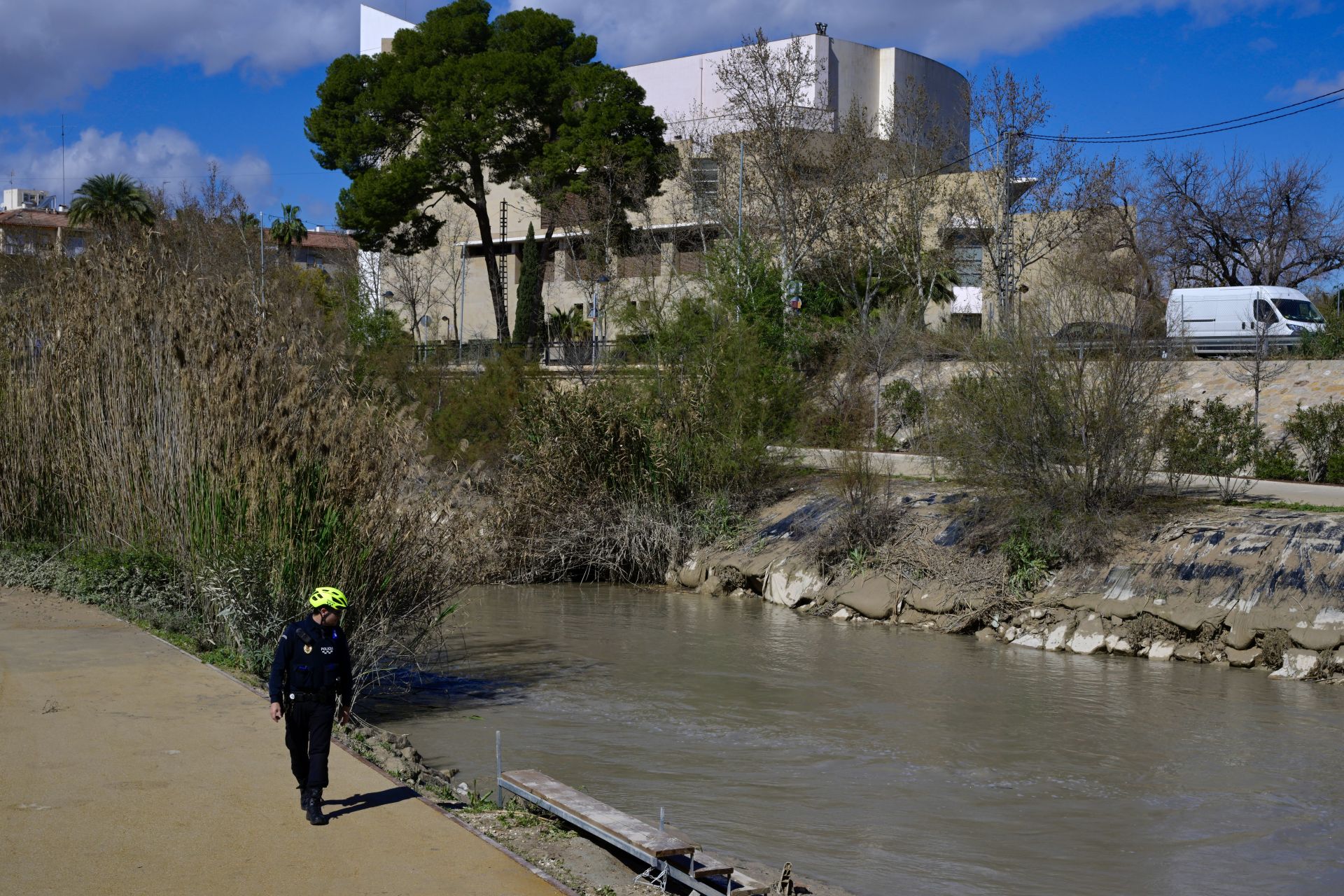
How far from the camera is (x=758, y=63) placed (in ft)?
126

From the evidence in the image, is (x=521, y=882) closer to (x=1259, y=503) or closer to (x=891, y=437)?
(x=1259, y=503)

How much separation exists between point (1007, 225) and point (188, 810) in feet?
114

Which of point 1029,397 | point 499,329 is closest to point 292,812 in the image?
point 1029,397

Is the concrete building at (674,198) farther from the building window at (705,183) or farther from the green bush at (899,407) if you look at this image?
the green bush at (899,407)

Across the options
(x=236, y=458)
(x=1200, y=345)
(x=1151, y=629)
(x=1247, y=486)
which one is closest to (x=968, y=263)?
(x=1200, y=345)

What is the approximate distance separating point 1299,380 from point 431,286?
50474mm

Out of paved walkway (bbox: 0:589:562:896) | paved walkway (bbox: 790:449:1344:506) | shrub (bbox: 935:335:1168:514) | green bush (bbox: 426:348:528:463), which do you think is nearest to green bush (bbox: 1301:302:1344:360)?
paved walkway (bbox: 790:449:1344:506)

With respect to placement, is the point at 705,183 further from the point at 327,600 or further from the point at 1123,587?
the point at 327,600

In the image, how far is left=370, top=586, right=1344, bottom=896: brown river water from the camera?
9.44 meters

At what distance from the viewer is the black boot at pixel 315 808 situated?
24.0 ft

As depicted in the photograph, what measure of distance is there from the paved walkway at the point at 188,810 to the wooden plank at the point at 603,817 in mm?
684

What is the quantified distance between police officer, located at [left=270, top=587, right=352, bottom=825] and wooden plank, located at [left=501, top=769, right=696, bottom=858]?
4.55ft

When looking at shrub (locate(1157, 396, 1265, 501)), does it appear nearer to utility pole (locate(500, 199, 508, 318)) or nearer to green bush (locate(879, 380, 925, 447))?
green bush (locate(879, 380, 925, 447))

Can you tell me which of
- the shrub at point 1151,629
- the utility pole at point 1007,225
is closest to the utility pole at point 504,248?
the utility pole at point 1007,225
